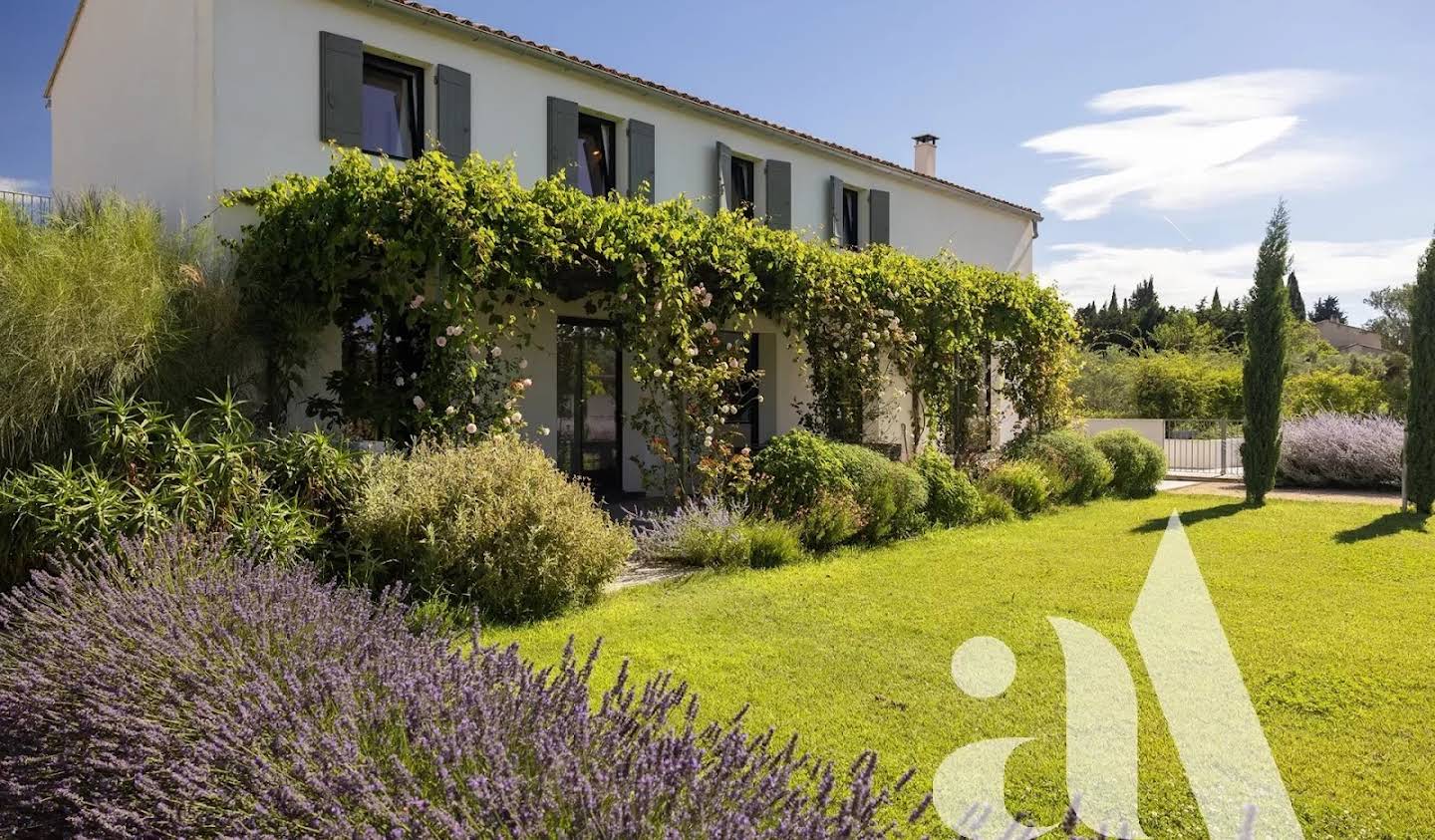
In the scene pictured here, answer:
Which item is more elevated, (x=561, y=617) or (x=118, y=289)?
(x=118, y=289)

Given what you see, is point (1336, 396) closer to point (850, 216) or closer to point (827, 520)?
point (850, 216)

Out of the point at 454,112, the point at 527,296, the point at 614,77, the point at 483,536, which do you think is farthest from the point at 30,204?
the point at 614,77

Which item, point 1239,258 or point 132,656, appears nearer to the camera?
point 132,656

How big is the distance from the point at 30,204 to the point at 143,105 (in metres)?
3.75

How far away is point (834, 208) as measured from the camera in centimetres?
1586

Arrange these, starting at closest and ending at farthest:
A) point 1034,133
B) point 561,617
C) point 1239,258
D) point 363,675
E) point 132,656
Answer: point 363,675
point 132,656
point 561,617
point 1034,133
point 1239,258

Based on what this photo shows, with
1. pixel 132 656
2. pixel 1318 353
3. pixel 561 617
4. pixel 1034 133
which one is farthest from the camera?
pixel 1318 353

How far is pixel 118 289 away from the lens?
6.36 meters

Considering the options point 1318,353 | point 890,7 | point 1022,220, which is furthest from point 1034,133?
point 1318,353

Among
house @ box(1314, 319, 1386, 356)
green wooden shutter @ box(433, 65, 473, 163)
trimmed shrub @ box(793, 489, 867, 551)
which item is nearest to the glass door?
green wooden shutter @ box(433, 65, 473, 163)

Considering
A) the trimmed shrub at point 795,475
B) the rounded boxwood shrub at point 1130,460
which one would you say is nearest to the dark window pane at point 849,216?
the rounded boxwood shrub at point 1130,460

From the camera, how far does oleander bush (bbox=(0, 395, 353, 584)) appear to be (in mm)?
5301

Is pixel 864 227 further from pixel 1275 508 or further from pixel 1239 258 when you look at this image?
pixel 1275 508

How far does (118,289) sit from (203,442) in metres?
1.44
